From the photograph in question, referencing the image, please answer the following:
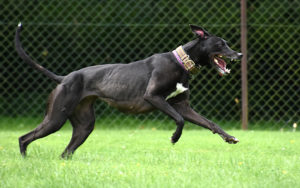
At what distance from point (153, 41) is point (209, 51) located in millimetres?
2962

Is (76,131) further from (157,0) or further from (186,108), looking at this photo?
(157,0)

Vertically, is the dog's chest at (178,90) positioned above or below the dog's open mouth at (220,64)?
below

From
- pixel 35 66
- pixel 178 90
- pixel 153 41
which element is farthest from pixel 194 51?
pixel 153 41

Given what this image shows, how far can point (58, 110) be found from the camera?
4.21 metres

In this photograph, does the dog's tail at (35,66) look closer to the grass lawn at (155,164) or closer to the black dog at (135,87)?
the black dog at (135,87)

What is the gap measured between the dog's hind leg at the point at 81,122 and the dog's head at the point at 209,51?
0.97 meters

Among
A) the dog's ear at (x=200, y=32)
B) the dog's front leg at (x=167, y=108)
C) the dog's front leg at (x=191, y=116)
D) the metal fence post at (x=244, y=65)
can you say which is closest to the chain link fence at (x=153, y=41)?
the metal fence post at (x=244, y=65)

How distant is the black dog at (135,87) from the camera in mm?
4145

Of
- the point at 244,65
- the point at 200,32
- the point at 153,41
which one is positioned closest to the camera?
the point at 200,32

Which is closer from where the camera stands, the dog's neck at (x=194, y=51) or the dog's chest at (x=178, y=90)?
the dog's chest at (x=178, y=90)

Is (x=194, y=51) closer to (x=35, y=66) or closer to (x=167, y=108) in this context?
(x=167, y=108)

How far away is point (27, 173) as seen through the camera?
3.30 metres

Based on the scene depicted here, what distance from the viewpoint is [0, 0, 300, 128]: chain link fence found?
712cm

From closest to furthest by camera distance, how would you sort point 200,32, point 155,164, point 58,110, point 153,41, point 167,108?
1. point 155,164
2. point 167,108
3. point 58,110
4. point 200,32
5. point 153,41
